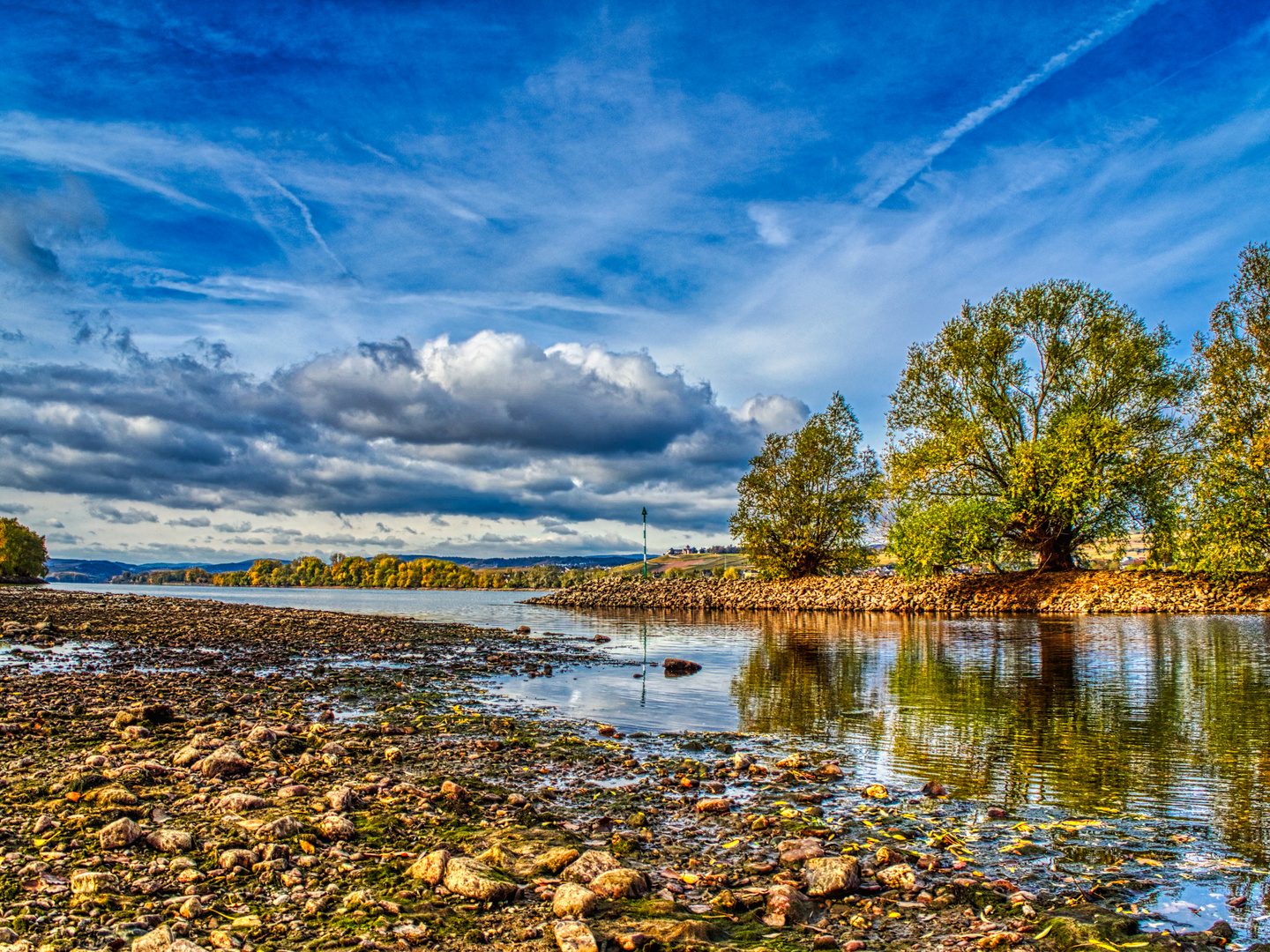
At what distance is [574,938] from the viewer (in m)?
4.48

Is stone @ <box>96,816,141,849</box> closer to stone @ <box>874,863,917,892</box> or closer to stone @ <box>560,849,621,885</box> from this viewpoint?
stone @ <box>560,849,621,885</box>

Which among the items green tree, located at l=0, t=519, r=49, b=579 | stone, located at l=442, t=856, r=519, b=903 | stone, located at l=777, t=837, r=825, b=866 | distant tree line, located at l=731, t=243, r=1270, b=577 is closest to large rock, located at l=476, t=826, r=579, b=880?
stone, located at l=442, t=856, r=519, b=903

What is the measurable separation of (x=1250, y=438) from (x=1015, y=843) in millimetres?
47166

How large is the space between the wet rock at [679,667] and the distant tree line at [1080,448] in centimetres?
3388

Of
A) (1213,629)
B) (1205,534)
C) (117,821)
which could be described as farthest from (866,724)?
(1205,534)

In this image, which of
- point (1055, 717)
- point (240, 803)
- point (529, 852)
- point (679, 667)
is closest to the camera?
point (529, 852)

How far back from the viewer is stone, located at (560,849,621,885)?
5.52 meters

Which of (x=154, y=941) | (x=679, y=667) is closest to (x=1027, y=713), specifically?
(x=679, y=667)

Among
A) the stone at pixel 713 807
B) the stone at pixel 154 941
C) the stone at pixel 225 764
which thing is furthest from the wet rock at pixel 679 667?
the stone at pixel 154 941

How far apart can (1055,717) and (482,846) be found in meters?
11.3

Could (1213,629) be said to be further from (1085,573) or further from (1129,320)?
(1129,320)

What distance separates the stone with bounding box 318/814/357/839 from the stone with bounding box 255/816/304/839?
198mm

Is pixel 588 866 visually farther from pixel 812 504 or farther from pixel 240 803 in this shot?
pixel 812 504

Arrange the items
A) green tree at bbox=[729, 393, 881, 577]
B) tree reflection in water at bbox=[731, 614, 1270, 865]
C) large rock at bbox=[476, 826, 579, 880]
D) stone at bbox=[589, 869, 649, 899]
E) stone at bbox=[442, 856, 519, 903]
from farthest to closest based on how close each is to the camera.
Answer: green tree at bbox=[729, 393, 881, 577] < tree reflection in water at bbox=[731, 614, 1270, 865] < large rock at bbox=[476, 826, 579, 880] < stone at bbox=[589, 869, 649, 899] < stone at bbox=[442, 856, 519, 903]
